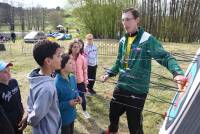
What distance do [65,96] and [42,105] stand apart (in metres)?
1.00

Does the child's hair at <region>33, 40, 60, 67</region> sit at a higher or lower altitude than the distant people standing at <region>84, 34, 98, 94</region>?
higher

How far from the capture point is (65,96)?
3670 mm

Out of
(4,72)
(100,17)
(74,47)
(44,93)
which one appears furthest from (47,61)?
(100,17)

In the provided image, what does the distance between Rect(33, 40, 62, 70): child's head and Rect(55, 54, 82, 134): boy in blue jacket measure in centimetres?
83

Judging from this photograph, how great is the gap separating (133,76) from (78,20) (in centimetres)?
2756

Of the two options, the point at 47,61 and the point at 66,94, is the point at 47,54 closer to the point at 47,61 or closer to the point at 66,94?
the point at 47,61

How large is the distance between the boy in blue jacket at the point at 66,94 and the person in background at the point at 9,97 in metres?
0.43

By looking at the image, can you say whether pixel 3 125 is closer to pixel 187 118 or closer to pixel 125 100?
pixel 125 100

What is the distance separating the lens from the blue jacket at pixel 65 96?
11.9 ft

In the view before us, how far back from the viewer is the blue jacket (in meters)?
3.63

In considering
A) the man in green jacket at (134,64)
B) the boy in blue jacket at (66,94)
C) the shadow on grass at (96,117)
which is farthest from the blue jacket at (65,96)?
the shadow on grass at (96,117)

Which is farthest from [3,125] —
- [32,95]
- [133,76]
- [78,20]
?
[78,20]

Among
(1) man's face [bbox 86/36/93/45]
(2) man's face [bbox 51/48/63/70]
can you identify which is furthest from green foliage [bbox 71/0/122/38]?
(2) man's face [bbox 51/48/63/70]

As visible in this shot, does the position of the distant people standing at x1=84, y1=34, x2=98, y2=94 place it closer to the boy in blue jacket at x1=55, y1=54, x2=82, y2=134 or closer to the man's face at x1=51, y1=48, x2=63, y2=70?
the boy in blue jacket at x1=55, y1=54, x2=82, y2=134
